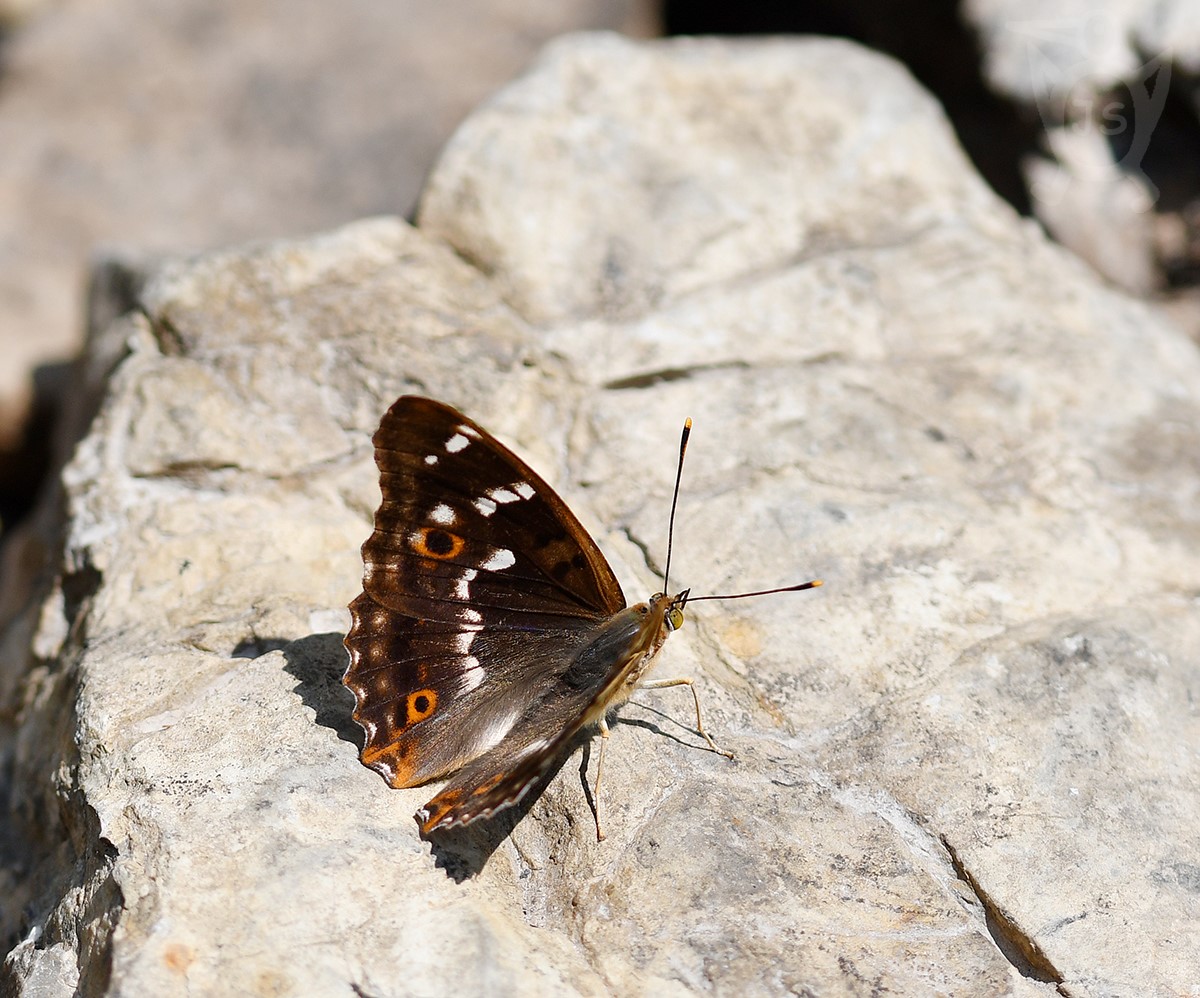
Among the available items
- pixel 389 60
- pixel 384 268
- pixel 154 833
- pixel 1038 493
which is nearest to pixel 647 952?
pixel 154 833

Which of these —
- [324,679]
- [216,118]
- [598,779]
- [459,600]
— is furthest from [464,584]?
[216,118]

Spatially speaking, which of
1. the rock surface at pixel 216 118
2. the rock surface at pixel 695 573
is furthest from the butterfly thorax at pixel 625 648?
the rock surface at pixel 216 118

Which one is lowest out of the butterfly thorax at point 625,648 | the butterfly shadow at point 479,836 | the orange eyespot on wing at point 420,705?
the butterfly shadow at point 479,836

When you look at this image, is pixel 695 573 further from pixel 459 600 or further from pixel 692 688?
pixel 459 600

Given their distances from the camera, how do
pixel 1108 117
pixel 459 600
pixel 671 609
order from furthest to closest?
1. pixel 1108 117
2. pixel 459 600
3. pixel 671 609

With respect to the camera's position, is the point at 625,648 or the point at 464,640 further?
the point at 464,640

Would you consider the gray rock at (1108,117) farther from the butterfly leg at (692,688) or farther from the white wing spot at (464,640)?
the white wing spot at (464,640)
